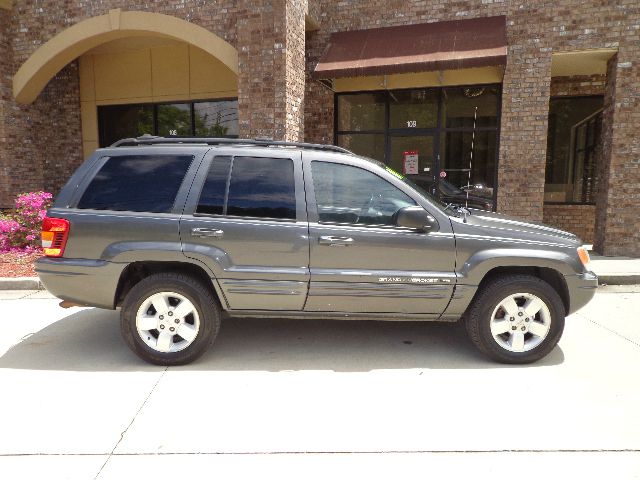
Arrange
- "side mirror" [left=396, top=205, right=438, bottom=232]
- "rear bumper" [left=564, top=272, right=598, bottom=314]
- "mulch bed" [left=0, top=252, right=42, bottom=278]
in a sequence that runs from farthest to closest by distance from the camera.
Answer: "mulch bed" [left=0, top=252, right=42, bottom=278]
"rear bumper" [left=564, top=272, right=598, bottom=314]
"side mirror" [left=396, top=205, right=438, bottom=232]

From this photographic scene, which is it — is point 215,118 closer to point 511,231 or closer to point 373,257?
point 373,257

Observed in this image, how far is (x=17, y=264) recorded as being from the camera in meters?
7.32

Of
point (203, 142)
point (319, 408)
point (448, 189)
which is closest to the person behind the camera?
point (319, 408)

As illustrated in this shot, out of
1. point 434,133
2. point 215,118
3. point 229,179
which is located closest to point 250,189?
point 229,179

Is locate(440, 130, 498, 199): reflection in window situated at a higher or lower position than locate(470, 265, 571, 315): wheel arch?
higher

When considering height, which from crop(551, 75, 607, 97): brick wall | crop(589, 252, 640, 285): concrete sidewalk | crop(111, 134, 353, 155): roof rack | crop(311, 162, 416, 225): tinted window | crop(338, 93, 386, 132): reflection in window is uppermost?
crop(551, 75, 607, 97): brick wall

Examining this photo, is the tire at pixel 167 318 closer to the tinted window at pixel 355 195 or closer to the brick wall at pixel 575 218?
the tinted window at pixel 355 195

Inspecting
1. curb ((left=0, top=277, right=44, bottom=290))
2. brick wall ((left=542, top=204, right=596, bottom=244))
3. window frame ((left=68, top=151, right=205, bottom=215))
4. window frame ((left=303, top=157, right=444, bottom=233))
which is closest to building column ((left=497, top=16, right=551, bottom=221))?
brick wall ((left=542, top=204, right=596, bottom=244))

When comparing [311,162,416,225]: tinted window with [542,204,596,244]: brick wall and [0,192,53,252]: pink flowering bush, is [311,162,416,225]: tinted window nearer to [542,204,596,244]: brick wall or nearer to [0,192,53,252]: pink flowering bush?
[0,192,53,252]: pink flowering bush

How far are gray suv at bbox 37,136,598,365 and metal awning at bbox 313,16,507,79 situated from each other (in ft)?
16.7

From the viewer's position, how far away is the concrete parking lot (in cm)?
254

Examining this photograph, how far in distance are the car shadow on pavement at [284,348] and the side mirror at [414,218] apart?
1244mm

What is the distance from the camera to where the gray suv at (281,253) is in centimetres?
374

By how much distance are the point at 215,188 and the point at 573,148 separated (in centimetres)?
972
